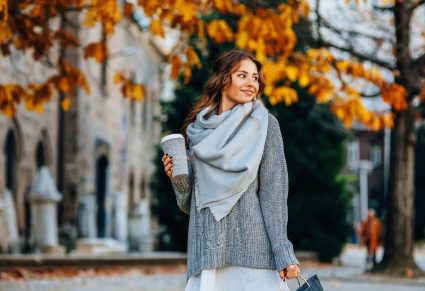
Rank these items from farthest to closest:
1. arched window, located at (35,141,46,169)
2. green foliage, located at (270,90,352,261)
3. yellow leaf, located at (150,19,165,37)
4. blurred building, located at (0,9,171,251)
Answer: green foliage, located at (270,90,352,261), arched window, located at (35,141,46,169), blurred building, located at (0,9,171,251), yellow leaf, located at (150,19,165,37)

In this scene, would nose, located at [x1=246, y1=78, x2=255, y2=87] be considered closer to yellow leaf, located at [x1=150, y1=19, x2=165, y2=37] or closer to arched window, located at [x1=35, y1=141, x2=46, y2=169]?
yellow leaf, located at [x1=150, y1=19, x2=165, y2=37]

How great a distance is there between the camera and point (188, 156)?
182 inches

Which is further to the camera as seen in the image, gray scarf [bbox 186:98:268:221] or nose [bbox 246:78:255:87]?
nose [bbox 246:78:255:87]

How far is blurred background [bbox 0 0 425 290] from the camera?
1099 cm

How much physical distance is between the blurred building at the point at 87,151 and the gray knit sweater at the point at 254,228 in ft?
43.1

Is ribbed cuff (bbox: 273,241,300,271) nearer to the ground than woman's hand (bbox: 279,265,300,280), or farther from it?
farther from it

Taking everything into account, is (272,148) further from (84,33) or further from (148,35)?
(148,35)

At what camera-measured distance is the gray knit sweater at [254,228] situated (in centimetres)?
438

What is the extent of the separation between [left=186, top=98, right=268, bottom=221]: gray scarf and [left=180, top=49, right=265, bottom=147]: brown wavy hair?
0.61 feet

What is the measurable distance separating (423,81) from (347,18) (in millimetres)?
1926

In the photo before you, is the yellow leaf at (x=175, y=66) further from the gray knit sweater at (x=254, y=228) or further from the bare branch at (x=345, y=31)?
the gray knit sweater at (x=254, y=228)

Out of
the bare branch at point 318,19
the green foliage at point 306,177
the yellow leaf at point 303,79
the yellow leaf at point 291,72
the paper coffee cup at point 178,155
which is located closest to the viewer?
the paper coffee cup at point 178,155

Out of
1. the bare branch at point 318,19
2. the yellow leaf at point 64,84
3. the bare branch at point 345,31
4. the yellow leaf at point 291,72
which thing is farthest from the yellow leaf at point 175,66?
the bare branch at point 345,31

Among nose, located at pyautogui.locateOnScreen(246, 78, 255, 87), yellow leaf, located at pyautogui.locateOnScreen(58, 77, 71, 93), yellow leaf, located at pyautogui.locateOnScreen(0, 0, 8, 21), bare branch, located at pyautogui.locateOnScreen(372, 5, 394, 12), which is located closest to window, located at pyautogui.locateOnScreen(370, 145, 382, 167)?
bare branch, located at pyautogui.locateOnScreen(372, 5, 394, 12)
